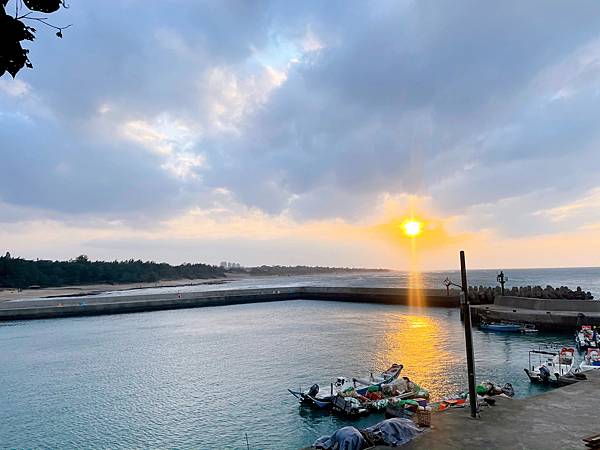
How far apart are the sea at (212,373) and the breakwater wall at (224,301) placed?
49.9 feet

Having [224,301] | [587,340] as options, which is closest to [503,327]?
[587,340]

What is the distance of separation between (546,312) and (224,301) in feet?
189

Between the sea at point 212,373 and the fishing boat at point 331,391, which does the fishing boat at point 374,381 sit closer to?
the fishing boat at point 331,391

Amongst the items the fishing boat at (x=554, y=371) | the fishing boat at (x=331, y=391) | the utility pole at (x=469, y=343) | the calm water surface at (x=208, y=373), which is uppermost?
the utility pole at (x=469, y=343)

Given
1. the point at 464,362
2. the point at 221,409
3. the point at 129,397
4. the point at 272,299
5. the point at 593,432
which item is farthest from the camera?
the point at 272,299

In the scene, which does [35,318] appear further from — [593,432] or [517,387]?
[593,432]

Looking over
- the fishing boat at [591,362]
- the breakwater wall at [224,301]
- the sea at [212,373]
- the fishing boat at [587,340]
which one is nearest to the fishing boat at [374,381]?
the sea at [212,373]

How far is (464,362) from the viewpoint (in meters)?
26.7

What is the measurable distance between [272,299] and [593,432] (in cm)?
7677

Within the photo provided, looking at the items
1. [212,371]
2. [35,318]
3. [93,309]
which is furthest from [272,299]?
[212,371]

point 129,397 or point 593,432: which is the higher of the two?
point 593,432

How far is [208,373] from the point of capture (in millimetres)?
27469

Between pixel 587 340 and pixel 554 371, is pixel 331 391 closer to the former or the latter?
pixel 554 371

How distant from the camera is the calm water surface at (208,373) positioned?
17.8m
